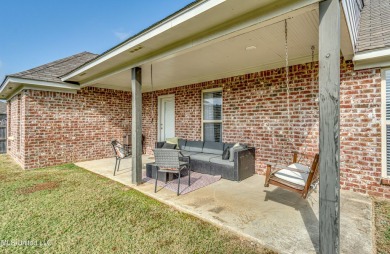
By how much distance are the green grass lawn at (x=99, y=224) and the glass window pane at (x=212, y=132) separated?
3160mm

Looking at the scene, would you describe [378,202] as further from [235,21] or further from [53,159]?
[53,159]

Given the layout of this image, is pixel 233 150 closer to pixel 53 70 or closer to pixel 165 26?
pixel 165 26

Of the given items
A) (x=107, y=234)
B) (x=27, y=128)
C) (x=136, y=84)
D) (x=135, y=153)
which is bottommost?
(x=107, y=234)

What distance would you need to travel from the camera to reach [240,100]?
5.72m

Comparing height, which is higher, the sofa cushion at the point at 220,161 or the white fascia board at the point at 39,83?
the white fascia board at the point at 39,83

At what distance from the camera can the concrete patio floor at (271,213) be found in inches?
93.5

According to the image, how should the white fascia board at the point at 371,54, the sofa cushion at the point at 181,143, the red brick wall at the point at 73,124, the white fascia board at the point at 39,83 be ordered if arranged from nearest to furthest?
the white fascia board at the point at 371,54 < the white fascia board at the point at 39,83 < the red brick wall at the point at 73,124 < the sofa cushion at the point at 181,143

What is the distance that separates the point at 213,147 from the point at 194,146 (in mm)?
750

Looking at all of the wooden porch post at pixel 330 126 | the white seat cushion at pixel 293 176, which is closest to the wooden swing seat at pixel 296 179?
the white seat cushion at pixel 293 176

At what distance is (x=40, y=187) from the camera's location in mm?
4418

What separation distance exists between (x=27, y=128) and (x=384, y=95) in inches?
349

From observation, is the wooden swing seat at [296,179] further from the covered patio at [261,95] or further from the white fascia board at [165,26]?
the white fascia board at [165,26]

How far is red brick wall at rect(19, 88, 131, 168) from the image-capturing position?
627cm

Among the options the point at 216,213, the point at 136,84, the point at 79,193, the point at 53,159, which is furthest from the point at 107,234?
the point at 53,159
